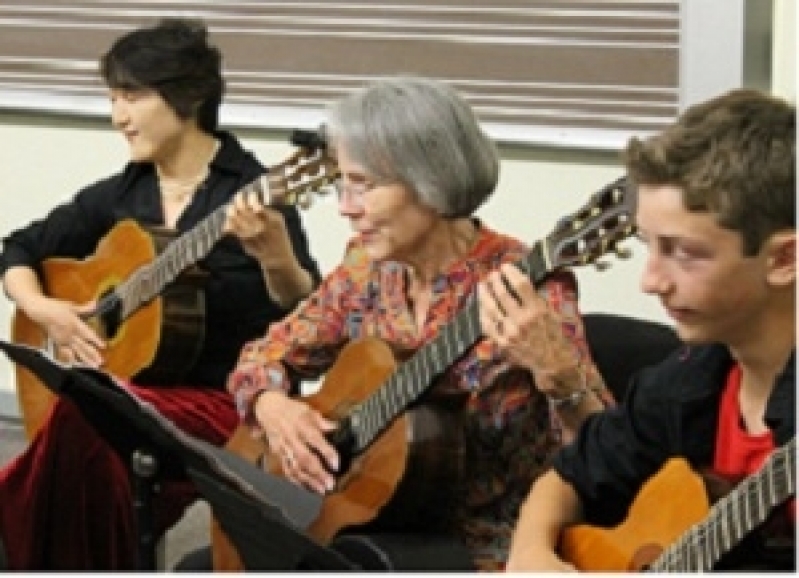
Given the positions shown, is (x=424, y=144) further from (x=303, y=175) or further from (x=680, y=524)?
(x=680, y=524)

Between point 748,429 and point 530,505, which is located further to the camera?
point 530,505

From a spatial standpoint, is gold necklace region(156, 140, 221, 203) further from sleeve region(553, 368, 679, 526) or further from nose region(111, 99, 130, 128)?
sleeve region(553, 368, 679, 526)

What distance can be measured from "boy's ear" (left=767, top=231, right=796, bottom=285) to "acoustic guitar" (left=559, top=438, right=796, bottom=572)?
0.17 m

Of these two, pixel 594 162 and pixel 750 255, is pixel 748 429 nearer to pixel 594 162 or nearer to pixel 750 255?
pixel 750 255

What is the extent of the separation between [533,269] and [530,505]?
0.96 feet

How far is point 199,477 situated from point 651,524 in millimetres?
520

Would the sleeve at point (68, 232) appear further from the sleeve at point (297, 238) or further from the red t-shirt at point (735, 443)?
the red t-shirt at point (735, 443)

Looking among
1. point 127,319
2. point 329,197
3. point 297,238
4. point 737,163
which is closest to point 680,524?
point 737,163

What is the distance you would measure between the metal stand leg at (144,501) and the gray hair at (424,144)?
0.47 meters

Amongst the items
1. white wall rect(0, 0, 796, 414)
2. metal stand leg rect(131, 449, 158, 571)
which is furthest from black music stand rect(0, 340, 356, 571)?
white wall rect(0, 0, 796, 414)

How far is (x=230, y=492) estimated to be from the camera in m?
2.01

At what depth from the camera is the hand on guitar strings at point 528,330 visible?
86.3 inches

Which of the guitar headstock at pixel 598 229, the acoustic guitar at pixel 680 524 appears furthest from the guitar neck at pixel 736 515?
the guitar headstock at pixel 598 229

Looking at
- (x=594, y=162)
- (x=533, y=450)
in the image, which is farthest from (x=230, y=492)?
(x=594, y=162)
